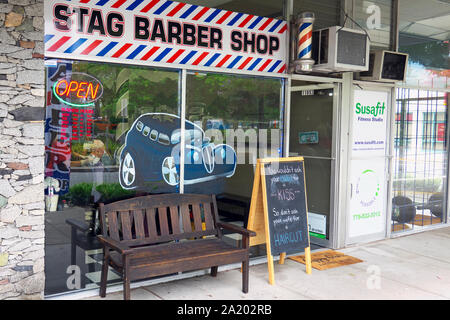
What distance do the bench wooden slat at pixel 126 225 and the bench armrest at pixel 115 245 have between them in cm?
22

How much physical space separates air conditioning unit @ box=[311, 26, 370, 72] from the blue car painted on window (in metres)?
1.45

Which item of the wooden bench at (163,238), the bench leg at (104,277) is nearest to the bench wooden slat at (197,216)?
the wooden bench at (163,238)

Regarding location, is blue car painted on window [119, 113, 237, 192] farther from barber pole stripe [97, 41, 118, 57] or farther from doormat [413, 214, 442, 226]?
doormat [413, 214, 442, 226]

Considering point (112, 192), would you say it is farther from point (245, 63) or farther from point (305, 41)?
point (305, 41)

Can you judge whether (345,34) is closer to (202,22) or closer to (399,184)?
(202,22)

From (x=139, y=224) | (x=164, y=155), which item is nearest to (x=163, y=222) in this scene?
(x=139, y=224)

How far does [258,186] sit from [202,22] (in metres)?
1.68

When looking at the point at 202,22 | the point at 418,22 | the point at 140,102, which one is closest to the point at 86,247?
the point at 140,102

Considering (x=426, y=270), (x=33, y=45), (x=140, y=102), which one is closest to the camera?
(x=33, y=45)

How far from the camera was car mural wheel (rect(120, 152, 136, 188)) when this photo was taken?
4328mm

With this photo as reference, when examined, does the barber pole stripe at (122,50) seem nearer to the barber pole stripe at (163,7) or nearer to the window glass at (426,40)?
the barber pole stripe at (163,7)

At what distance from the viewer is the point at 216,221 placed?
454 centimetres

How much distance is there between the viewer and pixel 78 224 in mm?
4152

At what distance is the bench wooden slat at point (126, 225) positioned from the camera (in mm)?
4030
